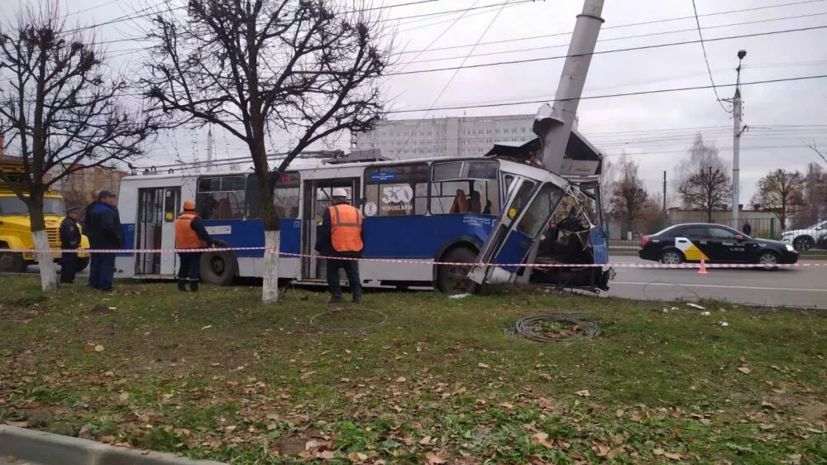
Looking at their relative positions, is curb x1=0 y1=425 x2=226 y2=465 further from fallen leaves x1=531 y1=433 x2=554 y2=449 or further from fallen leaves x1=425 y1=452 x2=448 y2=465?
fallen leaves x1=531 y1=433 x2=554 y2=449

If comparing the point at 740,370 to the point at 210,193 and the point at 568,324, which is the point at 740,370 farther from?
the point at 210,193

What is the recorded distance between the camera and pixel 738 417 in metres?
4.66

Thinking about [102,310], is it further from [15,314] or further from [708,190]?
[708,190]

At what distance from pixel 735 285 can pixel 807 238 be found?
1986cm

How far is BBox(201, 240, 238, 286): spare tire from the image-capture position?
13516mm

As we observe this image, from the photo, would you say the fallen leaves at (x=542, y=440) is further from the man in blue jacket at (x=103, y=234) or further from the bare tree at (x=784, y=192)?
the bare tree at (x=784, y=192)

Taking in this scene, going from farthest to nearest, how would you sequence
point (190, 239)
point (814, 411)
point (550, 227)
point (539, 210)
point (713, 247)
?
point (713, 247), point (190, 239), point (550, 227), point (539, 210), point (814, 411)

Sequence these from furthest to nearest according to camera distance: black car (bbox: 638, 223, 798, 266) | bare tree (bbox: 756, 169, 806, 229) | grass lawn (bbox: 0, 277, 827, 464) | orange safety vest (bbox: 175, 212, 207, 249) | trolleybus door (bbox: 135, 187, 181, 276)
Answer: bare tree (bbox: 756, 169, 806, 229) → black car (bbox: 638, 223, 798, 266) → trolleybus door (bbox: 135, 187, 181, 276) → orange safety vest (bbox: 175, 212, 207, 249) → grass lawn (bbox: 0, 277, 827, 464)

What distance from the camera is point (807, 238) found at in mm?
30719

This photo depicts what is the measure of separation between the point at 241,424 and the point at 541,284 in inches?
285

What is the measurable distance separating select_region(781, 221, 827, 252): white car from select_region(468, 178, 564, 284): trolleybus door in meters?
25.4

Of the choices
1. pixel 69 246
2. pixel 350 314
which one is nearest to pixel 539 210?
pixel 350 314

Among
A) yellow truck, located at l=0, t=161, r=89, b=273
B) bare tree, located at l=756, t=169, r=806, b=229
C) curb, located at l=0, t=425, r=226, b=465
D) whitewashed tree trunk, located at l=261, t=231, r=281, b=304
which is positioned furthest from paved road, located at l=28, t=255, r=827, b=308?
bare tree, located at l=756, t=169, r=806, b=229

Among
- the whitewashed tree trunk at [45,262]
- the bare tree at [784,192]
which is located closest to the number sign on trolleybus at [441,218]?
the whitewashed tree trunk at [45,262]
